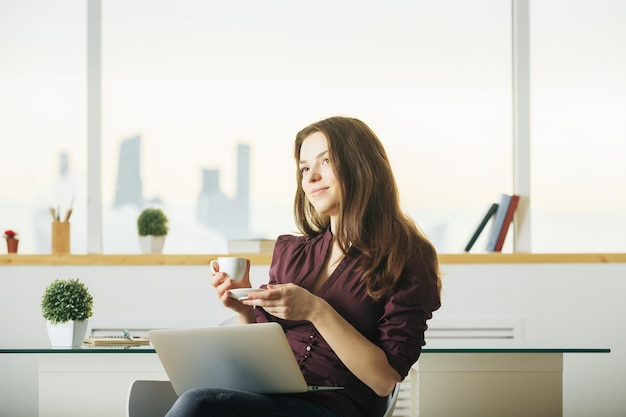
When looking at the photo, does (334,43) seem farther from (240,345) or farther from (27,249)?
(240,345)

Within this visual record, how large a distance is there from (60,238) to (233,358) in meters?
2.42

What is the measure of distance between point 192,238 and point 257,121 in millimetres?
642

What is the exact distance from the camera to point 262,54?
4.34m

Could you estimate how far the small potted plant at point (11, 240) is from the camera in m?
4.12

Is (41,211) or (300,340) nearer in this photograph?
(300,340)

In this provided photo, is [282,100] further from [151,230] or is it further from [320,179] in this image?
[320,179]

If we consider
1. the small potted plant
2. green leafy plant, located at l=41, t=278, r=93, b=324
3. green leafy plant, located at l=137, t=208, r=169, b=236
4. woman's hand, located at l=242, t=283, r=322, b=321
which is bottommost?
green leafy plant, located at l=41, t=278, r=93, b=324

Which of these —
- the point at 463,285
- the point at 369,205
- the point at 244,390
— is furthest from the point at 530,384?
the point at 463,285

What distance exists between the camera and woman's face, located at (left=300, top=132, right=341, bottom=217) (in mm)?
2145

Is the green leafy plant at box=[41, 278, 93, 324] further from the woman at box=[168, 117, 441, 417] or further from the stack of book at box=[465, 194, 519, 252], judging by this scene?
the stack of book at box=[465, 194, 519, 252]

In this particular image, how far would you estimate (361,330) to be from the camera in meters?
2.04

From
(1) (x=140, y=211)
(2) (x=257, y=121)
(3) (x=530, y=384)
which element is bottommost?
(3) (x=530, y=384)

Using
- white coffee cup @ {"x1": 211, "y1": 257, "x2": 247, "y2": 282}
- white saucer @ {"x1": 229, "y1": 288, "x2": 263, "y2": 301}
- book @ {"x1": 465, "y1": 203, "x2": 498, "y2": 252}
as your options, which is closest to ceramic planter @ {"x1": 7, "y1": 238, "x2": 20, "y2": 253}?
book @ {"x1": 465, "y1": 203, "x2": 498, "y2": 252}

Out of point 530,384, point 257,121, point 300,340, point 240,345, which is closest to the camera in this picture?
point 240,345
